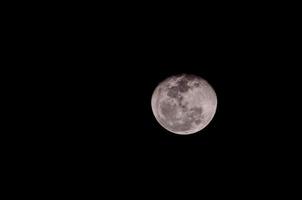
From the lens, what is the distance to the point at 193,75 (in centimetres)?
562

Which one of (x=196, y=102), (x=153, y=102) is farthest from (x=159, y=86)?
(x=196, y=102)

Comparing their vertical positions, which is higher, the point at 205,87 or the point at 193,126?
the point at 205,87

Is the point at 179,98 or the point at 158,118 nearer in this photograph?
the point at 179,98

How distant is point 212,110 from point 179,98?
2.21ft

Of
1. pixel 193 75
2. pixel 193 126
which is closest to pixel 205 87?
pixel 193 75

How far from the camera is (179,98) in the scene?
17.6 ft

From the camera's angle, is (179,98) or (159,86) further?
(159,86)

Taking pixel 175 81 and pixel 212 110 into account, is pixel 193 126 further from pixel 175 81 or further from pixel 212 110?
pixel 175 81

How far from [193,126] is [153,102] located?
76 centimetres

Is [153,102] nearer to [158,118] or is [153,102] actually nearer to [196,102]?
[158,118]

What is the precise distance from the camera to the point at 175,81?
548cm

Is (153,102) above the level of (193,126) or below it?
above

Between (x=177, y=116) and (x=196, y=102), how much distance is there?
36 centimetres

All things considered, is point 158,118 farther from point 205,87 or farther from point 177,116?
point 205,87
